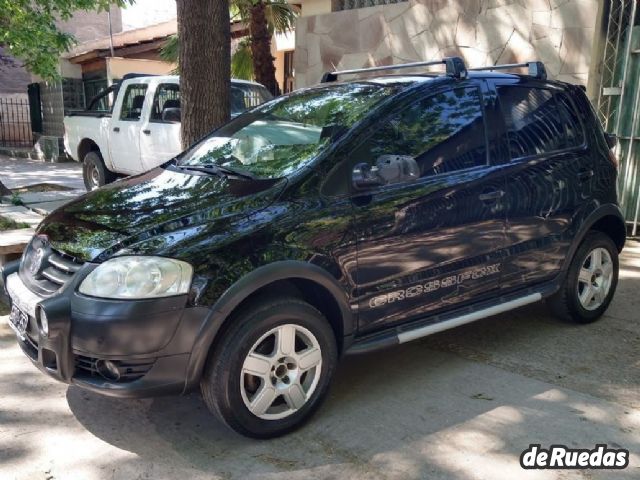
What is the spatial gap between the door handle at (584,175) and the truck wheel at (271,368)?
2335mm

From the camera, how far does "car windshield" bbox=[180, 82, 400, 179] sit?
146 inches

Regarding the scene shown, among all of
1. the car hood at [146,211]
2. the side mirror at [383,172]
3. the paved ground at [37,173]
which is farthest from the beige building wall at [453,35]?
the car hood at [146,211]

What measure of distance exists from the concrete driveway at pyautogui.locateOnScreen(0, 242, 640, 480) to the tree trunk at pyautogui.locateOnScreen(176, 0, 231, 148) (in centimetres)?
243

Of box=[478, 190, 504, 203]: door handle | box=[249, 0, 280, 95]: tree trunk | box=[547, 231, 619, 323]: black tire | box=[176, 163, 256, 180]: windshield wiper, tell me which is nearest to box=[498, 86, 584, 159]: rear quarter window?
box=[478, 190, 504, 203]: door handle

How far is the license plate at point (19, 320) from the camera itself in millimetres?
3322

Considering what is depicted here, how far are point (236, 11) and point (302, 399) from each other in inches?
429

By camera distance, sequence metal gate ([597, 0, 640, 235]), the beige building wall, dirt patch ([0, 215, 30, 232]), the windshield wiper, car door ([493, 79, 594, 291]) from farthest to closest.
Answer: the beige building wall
metal gate ([597, 0, 640, 235])
dirt patch ([0, 215, 30, 232])
car door ([493, 79, 594, 291])
the windshield wiper

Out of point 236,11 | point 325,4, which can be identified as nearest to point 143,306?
point 325,4

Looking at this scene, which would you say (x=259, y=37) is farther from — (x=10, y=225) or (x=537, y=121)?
(x=537, y=121)

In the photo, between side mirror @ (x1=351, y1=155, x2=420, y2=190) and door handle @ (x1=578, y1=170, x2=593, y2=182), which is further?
door handle @ (x1=578, y1=170, x2=593, y2=182)

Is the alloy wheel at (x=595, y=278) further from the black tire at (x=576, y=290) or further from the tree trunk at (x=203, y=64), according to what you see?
the tree trunk at (x=203, y=64)

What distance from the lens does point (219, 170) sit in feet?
12.7

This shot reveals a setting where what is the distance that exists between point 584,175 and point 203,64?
324 cm

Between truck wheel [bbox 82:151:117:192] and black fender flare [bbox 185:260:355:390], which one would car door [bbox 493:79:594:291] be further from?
truck wheel [bbox 82:151:117:192]
